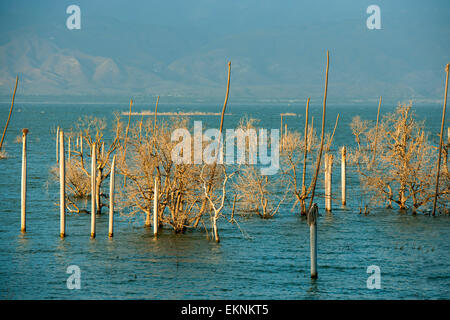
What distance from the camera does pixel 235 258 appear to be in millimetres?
28797

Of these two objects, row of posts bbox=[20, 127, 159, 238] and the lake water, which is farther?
row of posts bbox=[20, 127, 159, 238]

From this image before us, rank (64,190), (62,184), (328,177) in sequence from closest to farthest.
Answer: (62,184)
(64,190)
(328,177)

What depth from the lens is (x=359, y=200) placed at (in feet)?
143

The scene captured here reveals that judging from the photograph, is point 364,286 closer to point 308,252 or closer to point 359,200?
point 308,252

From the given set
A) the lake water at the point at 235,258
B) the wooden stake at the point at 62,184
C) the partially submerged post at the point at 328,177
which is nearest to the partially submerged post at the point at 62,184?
the wooden stake at the point at 62,184

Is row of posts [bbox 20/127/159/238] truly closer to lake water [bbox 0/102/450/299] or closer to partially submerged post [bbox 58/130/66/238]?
partially submerged post [bbox 58/130/66/238]

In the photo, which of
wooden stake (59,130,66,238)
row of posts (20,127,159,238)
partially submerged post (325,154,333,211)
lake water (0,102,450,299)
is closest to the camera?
lake water (0,102,450,299)

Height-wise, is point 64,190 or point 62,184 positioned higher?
point 62,184

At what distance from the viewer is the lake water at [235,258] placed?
24328mm

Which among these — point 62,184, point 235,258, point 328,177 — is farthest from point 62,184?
point 328,177

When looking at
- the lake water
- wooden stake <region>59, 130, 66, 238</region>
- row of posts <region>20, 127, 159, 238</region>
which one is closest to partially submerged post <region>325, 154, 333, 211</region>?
the lake water

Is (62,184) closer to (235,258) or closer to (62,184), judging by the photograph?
(62,184)

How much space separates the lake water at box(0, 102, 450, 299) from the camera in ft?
79.8
